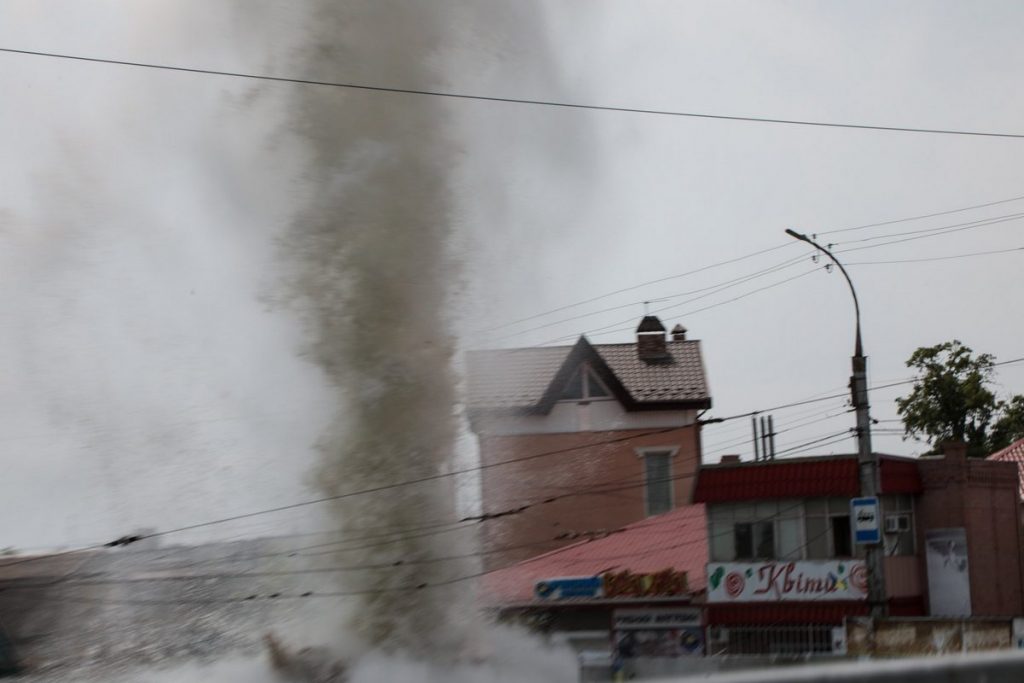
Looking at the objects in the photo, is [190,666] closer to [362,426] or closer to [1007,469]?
[362,426]

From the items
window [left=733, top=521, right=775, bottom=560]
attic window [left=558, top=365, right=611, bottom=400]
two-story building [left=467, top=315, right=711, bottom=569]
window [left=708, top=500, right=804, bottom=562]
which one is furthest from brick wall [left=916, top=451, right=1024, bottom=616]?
attic window [left=558, top=365, right=611, bottom=400]

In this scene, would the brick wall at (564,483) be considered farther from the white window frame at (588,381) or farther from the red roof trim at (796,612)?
the red roof trim at (796,612)

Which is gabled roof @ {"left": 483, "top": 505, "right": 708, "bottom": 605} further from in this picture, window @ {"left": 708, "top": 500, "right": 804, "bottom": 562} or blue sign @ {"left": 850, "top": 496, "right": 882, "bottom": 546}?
blue sign @ {"left": 850, "top": 496, "right": 882, "bottom": 546}

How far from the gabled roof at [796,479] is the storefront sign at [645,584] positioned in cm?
274

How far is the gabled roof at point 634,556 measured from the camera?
42406 mm

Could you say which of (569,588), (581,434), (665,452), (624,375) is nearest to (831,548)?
(569,588)

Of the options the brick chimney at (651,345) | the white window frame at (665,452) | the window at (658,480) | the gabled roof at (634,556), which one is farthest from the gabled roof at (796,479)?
the brick chimney at (651,345)

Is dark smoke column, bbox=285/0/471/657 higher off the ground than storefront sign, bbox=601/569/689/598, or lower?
higher

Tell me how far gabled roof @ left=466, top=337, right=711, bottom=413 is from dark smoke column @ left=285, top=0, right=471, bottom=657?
9.36 metres

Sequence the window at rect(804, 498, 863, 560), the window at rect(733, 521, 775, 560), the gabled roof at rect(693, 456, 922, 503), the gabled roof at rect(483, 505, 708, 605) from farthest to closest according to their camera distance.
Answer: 1. the gabled roof at rect(483, 505, 708, 605)
2. the window at rect(733, 521, 775, 560)
3. the window at rect(804, 498, 863, 560)
4. the gabled roof at rect(693, 456, 922, 503)

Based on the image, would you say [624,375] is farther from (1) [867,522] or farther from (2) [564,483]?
(1) [867,522]

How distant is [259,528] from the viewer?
3416cm

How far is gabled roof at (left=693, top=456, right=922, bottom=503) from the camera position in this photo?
127 ft

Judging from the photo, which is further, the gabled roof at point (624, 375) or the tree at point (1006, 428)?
the tree at point (1006, 428)
